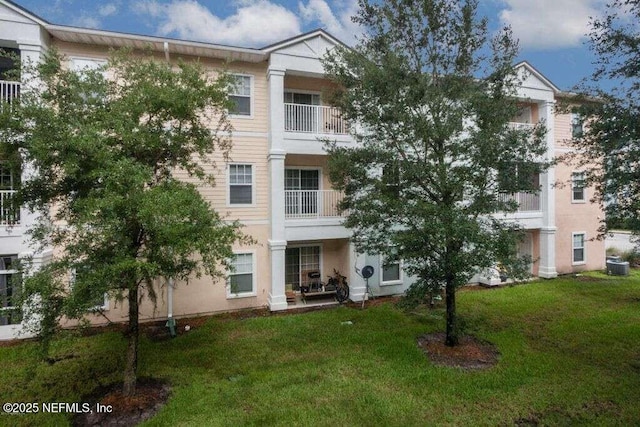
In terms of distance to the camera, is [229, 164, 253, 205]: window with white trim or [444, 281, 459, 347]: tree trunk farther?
[229, 164, 253, 205]: window with white trim

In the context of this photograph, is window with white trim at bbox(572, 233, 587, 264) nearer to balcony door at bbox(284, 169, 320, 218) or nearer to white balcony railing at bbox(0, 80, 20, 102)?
balcony door at bbox(284, 169, 320, 218)

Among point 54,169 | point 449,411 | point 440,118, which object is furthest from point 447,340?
point 54,169

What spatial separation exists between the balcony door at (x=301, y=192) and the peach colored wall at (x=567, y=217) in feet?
38.0

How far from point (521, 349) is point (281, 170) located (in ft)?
27.6

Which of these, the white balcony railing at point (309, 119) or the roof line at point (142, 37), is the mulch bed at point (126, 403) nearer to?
the white balcony railing at point (309, 119)

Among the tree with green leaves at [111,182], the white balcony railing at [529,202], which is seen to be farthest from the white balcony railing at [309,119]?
the white balcony railing at [529,202]

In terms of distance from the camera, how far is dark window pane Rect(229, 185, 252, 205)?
11.3m

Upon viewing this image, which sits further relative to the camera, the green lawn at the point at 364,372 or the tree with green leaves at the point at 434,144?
the tree with green leaves at the point at 434,144

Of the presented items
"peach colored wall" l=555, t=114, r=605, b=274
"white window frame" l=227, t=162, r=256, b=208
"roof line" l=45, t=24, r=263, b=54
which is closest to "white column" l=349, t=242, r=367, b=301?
"white window frame" l=227, t=162, r=256, b=208

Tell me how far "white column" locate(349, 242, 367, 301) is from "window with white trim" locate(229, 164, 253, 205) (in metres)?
4.14

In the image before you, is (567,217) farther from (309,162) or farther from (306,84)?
(306,84)

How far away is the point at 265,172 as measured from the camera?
38.2ft

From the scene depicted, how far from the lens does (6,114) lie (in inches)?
199

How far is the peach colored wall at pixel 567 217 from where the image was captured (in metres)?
15.6
